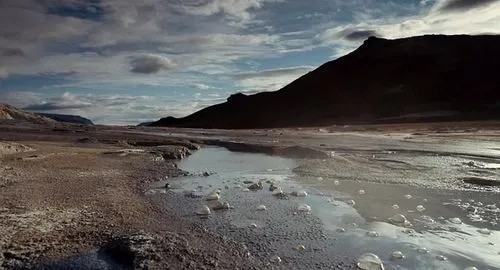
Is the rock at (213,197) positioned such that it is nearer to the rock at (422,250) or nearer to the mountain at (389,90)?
the rock at (422,250)

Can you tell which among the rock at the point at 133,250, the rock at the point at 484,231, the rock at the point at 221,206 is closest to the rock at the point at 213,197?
the rock at the point at 221,206

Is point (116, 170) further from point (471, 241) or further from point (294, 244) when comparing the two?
point (471, 241)

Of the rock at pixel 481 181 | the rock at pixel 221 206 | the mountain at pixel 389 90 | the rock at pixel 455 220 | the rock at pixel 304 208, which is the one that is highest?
the mountain at pixel 389 90

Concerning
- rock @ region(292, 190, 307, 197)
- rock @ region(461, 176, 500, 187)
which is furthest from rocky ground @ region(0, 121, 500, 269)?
rock @ region(461, 176, 500, 187)

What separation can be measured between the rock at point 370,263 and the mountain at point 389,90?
68982 mm

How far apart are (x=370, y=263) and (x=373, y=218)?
88.9 inches

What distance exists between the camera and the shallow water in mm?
5254

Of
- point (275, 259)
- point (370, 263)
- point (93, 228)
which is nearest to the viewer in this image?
point (370, 263)

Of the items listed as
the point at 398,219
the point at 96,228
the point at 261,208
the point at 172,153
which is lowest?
the point at 398,219

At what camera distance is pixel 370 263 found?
4.71 meters

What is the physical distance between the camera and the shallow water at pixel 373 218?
17.2 ft

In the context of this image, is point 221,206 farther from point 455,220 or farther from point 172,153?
point 172,153

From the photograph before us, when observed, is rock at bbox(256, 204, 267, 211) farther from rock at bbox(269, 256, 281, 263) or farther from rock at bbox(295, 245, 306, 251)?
rock at bbox(269, 256, 281, 263)

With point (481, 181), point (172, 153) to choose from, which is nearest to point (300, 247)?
point (481, 181)
